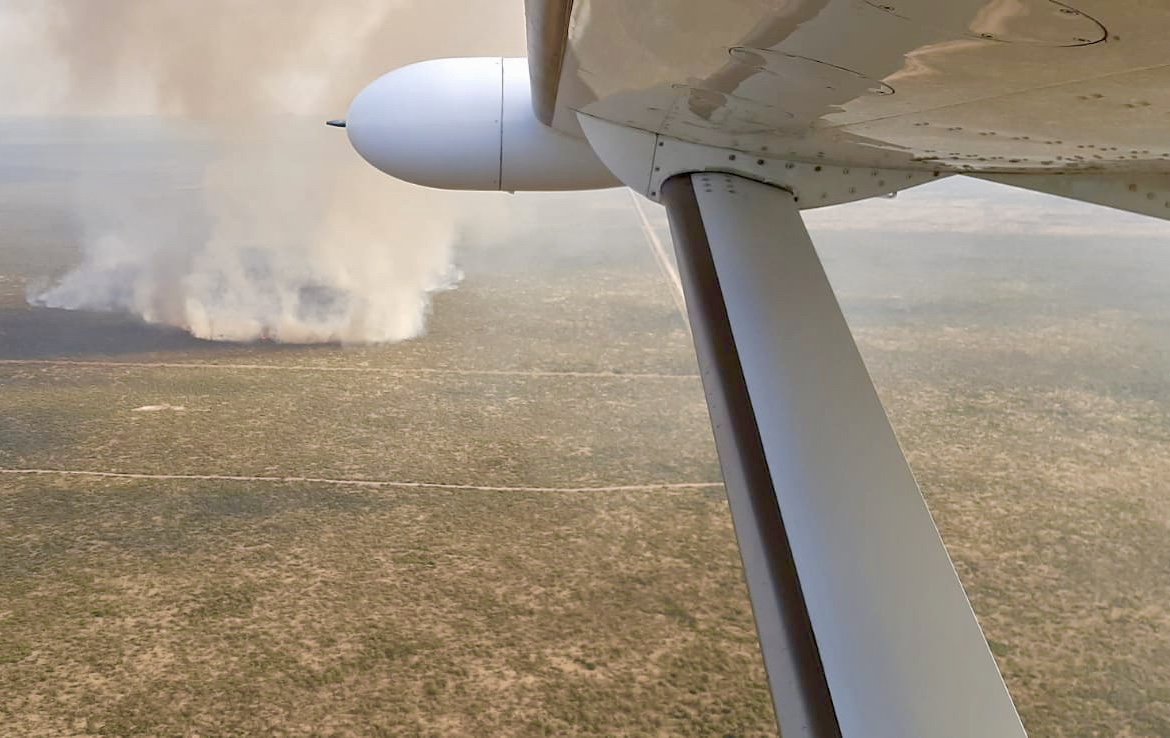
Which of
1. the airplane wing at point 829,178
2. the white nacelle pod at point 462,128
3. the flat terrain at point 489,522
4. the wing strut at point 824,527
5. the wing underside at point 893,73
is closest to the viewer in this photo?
the wing underside at point 893,73

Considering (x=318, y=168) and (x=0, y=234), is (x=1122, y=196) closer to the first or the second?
(x=318, y=168)

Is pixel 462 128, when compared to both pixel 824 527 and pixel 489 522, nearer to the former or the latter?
pixel 824 527

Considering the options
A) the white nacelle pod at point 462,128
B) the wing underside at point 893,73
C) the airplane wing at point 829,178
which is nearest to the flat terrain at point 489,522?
the white nacelle pod at point 462,128

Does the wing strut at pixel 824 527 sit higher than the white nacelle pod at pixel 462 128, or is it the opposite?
the white nacelle pod at pixel 462 128

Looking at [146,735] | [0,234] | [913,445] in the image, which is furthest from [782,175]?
[0,234]

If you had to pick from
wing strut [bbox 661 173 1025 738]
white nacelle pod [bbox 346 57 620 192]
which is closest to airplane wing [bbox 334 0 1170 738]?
wing strut [bbox 661 173 1025 738]

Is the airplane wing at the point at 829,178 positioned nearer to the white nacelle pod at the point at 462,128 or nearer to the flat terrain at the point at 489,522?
the white nacelle pod at the point at 462,128

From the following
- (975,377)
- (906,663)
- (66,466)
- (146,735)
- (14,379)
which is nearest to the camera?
(906,663)

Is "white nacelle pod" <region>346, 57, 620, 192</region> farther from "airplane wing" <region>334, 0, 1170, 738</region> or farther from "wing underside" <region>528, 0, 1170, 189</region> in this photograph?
"wing underside" <region>528, 0, 1170, 189</region>
